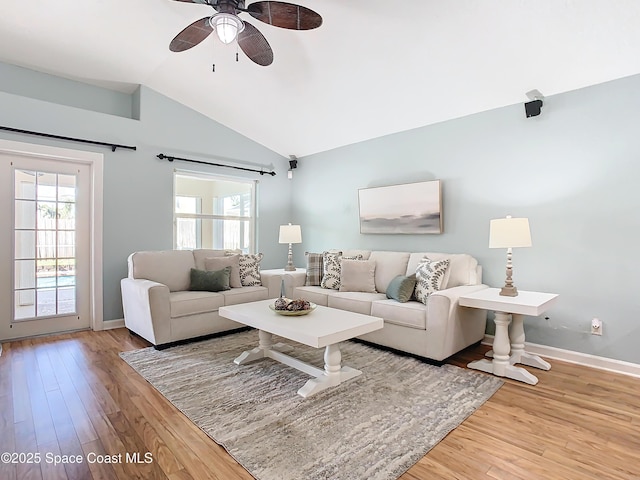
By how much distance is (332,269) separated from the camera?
4.25 metres

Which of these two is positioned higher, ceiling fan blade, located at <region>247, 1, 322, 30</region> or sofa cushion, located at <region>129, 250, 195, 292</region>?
ceiling fan blade, located at <region>247, 1, 322, 30</region>

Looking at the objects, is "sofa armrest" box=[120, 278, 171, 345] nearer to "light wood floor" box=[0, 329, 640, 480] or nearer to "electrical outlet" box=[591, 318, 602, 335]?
"light wood floor" box=[0, 329, 640, 480]

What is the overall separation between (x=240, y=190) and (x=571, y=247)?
431 cm

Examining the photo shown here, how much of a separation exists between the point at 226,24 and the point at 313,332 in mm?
2070

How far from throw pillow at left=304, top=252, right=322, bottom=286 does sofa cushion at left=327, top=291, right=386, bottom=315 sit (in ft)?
1.81

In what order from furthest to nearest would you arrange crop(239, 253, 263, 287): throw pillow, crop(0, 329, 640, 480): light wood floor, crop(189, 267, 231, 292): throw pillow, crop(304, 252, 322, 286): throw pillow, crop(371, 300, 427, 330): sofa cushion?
crop(304, 252, 322, 286): throw pillow < crop(239, 253, 263, 287): throw pillow < crop(189, 267, 231, 292): throw pillow < crop(371, 300, 427, 330): sofa cushion < crop(0, 329, 640, 480): light wood floor

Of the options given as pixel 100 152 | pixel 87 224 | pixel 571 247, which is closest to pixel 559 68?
pixel 571 247

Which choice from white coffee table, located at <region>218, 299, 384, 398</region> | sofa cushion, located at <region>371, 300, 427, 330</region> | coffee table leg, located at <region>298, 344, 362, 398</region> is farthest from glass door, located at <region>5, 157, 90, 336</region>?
sofa cushion, located at <region>371, 300, 427, 330</region>

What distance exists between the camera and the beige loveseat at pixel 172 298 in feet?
10.9

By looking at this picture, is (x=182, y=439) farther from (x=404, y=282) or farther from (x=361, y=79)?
(x=361, y=79)

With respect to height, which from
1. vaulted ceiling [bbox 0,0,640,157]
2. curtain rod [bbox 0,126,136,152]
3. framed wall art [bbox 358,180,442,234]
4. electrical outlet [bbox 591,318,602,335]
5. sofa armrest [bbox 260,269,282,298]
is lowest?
electrical outlet [bbox 591,318,602,335]

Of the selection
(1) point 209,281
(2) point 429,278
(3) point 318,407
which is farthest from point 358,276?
(3) point 318,407

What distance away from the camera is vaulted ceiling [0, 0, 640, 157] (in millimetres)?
2537

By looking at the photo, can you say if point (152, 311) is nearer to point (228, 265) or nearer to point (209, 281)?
point (209, 281)
